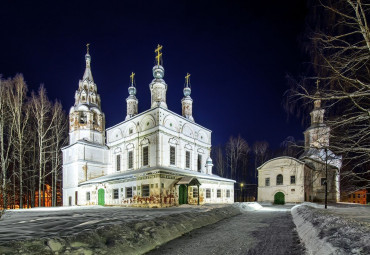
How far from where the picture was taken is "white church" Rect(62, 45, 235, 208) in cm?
2097

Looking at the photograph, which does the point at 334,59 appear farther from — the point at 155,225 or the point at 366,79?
the point at 155,225

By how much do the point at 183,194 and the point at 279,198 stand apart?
16308mm

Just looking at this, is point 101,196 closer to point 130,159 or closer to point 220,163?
point 130,159

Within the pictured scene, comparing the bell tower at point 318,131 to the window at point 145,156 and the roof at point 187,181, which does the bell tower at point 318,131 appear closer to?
the roof at point 187,181

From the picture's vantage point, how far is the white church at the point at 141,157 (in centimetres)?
2097

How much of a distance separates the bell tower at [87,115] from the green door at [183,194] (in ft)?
47.7

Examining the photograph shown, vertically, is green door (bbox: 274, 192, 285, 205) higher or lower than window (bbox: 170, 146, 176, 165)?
lower

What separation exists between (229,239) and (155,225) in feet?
6.58

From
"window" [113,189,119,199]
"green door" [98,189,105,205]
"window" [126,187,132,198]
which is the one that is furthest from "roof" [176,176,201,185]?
"green door" [98,189,105,205]

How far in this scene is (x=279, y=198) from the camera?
30.9 m

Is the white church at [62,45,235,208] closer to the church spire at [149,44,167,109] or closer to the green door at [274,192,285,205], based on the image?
the church spire at [149,44,167,109]

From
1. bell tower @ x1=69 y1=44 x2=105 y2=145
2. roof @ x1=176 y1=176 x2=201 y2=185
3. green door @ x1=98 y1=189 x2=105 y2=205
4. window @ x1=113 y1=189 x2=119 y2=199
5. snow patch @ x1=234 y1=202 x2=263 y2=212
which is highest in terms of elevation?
bell tower @ x1=69 y1=44 x2=105 y2=145

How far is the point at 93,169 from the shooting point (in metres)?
28.4

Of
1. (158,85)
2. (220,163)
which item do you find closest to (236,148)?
(220,163)
